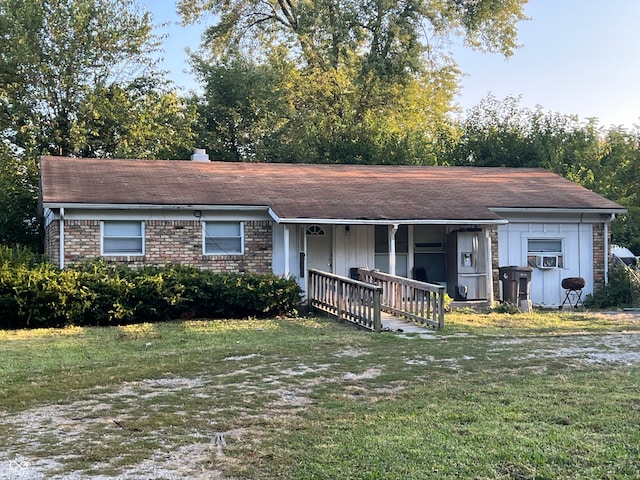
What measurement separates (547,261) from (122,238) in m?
11.1

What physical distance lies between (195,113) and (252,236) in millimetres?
14836

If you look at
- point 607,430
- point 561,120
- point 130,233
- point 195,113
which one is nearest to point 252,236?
point 130,233

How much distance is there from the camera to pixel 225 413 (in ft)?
21.3

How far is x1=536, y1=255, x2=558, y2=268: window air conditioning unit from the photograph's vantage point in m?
18.3

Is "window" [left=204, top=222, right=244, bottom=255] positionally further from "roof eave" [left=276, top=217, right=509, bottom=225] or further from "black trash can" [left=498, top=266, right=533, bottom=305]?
"black trash can" [left=498, top=266, right=533, bottom=305]

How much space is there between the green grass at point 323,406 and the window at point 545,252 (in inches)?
261

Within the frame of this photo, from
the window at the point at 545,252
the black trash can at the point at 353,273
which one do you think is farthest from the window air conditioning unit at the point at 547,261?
the black trash can at the point at 353,273

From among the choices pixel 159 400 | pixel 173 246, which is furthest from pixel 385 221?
pixel 159 400

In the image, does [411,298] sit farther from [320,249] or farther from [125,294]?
[125,294]

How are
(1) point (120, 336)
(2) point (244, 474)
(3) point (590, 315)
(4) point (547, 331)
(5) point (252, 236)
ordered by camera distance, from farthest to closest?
1. (5) point (252, 236)
2. (3) point (590, 315)
3. (4) point (547, 331)
4. (1) point (120, 336)
5. (2) point (244, 474)

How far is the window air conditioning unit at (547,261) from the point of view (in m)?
18.3

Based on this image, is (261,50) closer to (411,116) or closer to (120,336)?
(411,116)

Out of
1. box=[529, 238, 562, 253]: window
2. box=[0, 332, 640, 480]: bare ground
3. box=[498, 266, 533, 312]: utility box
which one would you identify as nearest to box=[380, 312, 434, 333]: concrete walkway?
box=[0, 332, 640, 480]: bare ground

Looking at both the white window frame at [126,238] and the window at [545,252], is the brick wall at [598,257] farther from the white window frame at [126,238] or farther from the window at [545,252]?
the white window frame at [126,238]
